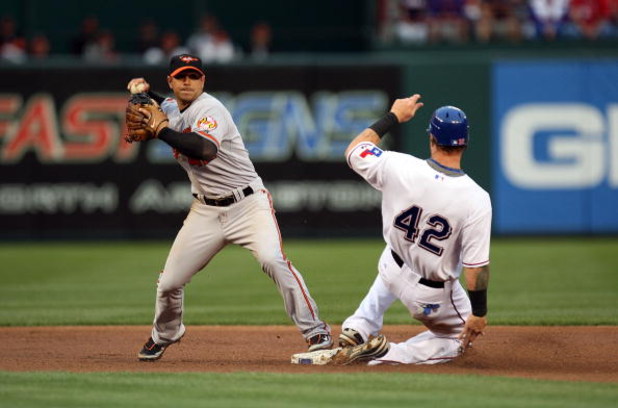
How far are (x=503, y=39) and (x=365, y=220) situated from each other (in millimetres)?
4171

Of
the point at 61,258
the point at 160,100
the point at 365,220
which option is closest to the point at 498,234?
the point at 365,220

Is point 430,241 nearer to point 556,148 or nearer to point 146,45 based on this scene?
point 556,148

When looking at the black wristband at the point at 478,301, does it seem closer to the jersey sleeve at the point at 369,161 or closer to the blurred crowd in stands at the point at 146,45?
the jersey sleeve at the point at 369,161

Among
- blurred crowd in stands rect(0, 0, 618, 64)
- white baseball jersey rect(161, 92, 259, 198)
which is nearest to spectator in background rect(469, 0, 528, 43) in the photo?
blurred crowd in stands rect(0, 0, 618, 64)

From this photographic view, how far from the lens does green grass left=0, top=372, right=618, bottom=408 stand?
5582 mm

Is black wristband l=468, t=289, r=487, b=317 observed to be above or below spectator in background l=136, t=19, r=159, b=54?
below

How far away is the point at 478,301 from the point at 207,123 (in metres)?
2.02

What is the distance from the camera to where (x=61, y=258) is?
15.0 m

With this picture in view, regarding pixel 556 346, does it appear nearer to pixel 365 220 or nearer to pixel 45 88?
pixel 365 220

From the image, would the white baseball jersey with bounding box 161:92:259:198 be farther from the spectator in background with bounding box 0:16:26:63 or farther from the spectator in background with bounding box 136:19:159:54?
the spectator in background with bounding box 0:16:26:63

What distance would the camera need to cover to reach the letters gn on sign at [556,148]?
53.2 ft

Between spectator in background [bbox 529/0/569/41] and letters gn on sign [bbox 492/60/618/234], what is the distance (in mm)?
1781

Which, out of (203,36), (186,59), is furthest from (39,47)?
(186,59)

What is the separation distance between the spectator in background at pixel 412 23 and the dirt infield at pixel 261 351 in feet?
31.8
